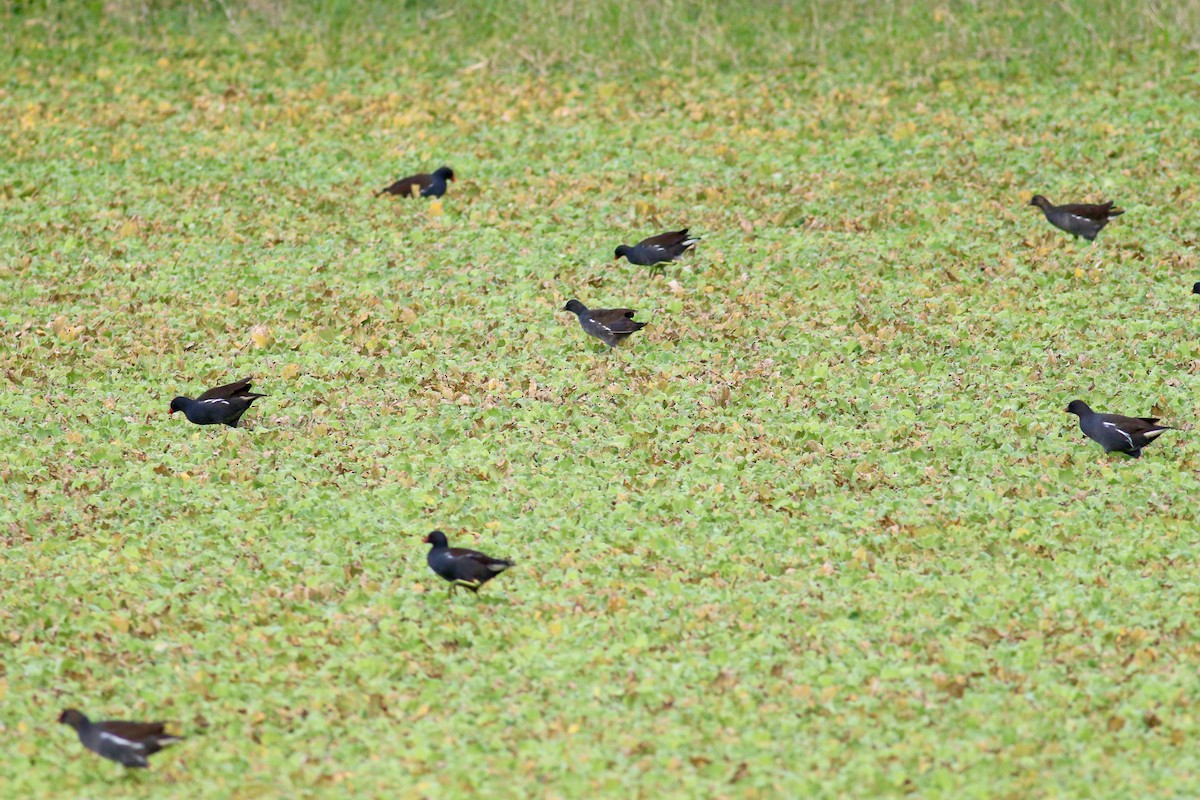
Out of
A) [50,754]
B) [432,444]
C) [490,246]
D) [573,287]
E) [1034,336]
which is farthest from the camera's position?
[490,246]

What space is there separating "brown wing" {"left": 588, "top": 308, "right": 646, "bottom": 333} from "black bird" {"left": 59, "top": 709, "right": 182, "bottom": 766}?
5683 mm

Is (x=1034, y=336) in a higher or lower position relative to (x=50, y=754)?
lower

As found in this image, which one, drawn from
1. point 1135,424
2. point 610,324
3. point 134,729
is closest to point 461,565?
point 134,729

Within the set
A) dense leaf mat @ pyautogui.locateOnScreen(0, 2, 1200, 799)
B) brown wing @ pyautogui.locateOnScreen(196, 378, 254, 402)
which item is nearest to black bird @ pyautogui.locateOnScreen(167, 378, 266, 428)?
brown wing @ pyautogui.locateOnScreen(196, 378, 254, 402)

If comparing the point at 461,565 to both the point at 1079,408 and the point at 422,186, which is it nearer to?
the point at 1079,408

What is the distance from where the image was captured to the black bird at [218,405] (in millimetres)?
10602

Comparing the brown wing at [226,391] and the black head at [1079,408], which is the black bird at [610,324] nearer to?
the brown wing at [226,391]

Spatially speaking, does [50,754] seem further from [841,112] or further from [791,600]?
[841,112]

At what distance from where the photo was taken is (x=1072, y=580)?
8.31m

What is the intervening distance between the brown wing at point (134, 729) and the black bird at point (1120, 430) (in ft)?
20.1

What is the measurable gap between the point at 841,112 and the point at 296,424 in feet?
28.2

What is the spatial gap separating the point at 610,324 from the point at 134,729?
5803 millimetres

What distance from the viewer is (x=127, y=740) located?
22.4 ft

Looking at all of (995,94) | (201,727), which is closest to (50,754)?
(201,727)
